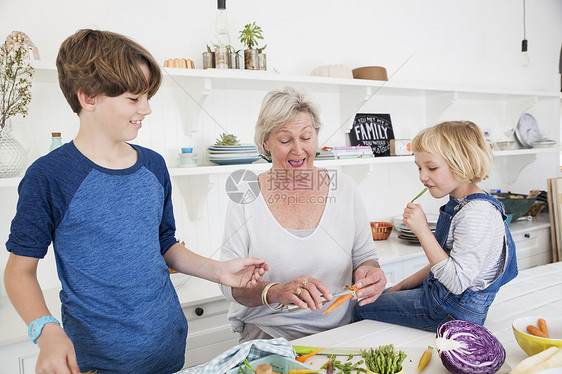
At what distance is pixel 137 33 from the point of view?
1731 millimetres

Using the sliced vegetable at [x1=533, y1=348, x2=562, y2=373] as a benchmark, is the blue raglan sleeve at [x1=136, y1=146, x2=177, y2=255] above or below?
above

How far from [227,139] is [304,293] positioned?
401mm

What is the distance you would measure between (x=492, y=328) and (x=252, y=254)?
646mm

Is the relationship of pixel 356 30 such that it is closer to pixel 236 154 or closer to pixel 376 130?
pixel 376 130

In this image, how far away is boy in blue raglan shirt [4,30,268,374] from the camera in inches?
30.9

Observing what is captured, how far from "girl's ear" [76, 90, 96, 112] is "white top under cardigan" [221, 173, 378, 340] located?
1.32 feet

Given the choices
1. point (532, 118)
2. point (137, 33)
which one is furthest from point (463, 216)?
point (532, 118)

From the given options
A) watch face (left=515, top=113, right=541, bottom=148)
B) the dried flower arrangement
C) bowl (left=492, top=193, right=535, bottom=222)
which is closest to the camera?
the dried flower arrangement

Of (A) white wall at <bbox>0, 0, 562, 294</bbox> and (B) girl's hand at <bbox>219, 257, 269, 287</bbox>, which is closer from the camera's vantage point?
(B) girl's hand at <bbox>219, 257, 269, 287</bbox>

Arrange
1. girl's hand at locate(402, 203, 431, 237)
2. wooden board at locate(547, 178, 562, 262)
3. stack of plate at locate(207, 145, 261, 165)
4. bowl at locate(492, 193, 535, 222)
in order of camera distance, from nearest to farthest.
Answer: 1. stack of plate at locate(207, 145, 261, 165)
2. girl's hand at locate(402, 203, 431, 237)
3. bowl at locate(492, 193, 535, 222)
4. wooden board at locate(547, 178, 562, 262)

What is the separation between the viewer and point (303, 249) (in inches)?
43.0

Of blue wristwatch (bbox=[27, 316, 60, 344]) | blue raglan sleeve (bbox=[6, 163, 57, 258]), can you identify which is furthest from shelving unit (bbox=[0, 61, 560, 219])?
blue wristwatch (bbox=[27, 316, 60, 344])

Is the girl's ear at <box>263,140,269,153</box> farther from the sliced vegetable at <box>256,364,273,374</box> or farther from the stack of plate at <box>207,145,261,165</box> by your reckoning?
the sliced vegetable at <box>256,364,273,374</box>

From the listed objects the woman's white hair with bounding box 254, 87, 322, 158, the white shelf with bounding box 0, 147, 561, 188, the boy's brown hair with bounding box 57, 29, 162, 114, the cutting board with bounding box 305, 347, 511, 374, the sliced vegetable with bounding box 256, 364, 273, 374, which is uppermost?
the boy's brown hair with bounding box 57, 29, 162, 114
